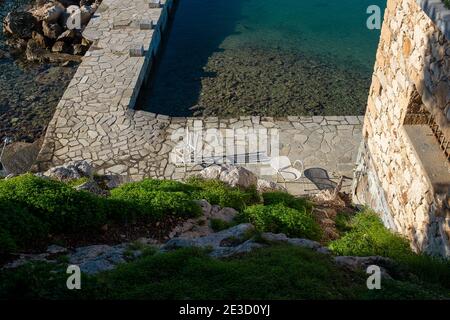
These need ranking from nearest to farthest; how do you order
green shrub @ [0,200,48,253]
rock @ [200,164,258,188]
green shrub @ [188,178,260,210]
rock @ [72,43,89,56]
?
green shrub @ [0,200,48,253]
green shrub @ [188,178,260,210]
rock @ [200,164,258,188]
rock @ [72,43,89,56]

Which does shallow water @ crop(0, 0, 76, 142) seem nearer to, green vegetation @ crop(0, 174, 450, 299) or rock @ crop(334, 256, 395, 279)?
green vegetation @ crop(0, 174, 450, 299)

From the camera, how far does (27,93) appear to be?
15344 millimetres

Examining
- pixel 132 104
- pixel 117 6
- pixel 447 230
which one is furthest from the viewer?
pixel 117 6

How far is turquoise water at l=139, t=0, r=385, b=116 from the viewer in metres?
15.3

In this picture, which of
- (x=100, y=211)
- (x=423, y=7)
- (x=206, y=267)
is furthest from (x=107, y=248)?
(x=423, y=7)

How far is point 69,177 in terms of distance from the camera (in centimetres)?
1035

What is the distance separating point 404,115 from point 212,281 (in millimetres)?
4241

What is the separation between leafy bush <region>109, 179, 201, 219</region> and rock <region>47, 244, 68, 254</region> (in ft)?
3.87

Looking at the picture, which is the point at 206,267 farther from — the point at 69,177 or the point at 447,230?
the point at 69,177

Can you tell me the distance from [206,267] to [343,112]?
10.5m

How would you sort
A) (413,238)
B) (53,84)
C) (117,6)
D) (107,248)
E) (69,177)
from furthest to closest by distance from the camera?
(117,6), (53,84), (69,177), (413,238), (107,248)

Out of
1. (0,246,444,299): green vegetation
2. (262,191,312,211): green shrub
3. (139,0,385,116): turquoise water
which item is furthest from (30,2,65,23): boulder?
(0,246,444,299): green vegetation

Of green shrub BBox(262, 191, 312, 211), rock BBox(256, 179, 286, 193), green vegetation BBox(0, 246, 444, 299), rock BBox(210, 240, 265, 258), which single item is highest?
green vegetation BBox(0, 246, 444, 299)

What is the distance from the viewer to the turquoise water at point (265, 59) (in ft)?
50.2
